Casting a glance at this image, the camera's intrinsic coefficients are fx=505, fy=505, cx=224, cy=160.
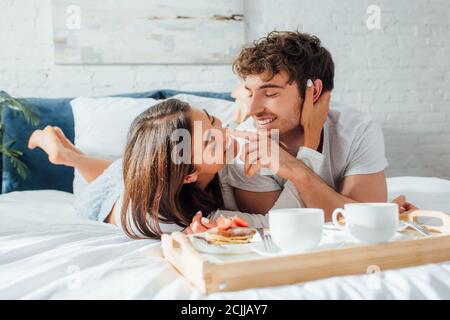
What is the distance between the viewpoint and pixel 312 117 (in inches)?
58.0

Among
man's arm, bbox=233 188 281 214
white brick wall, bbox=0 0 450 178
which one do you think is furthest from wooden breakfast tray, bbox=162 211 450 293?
white brick wall, bbox=0 0 450 178

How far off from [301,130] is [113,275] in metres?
0.81

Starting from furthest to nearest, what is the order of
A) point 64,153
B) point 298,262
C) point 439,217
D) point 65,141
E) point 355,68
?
1. point 355,68
2. point 65,141
3. point 64,153
4. point 439,217
5. point 298,262

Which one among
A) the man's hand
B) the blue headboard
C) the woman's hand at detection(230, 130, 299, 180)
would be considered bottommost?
the blue headboard

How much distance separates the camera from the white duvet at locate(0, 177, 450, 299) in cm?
76

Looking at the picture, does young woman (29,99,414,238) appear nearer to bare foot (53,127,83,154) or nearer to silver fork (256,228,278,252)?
silver fork (256,228,278,252)

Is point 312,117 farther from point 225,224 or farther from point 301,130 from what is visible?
point 225,224

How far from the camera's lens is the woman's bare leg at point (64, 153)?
6.10 ft

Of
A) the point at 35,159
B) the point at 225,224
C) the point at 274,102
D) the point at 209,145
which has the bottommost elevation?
the point at 35,159

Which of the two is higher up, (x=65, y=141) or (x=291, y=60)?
(x=291, y=60)

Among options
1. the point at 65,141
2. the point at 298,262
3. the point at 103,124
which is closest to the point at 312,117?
the point at 298,262

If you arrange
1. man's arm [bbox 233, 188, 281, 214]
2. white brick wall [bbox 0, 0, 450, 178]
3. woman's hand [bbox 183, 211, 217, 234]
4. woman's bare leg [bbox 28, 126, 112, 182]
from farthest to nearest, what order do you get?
white brick wall [bbox 0, 0, 450, 178]
woman's bare leg [bbox 28, 126, 112, 182]
man's arm [bbox 233, 188, 281, 214]
woman's hand [bbox 183, 211, 217, 234]

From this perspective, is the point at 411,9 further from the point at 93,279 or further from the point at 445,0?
the point at 93,279

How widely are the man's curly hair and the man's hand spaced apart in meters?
0.03
